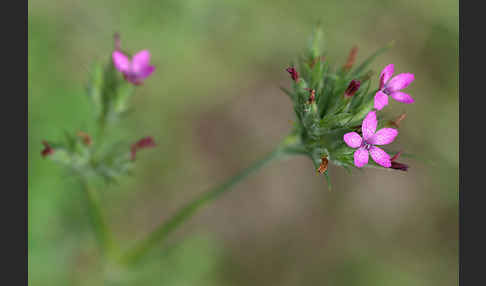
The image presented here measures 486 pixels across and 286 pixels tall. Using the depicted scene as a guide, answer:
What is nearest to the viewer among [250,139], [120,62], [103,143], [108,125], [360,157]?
[360,157]

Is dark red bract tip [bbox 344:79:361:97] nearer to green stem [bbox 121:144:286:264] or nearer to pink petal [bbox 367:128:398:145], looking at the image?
pink petal [bbox 367:128:398:145]

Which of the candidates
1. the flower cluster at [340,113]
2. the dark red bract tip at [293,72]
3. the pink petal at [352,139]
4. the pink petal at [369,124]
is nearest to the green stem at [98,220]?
the flower cluster at [340,113]

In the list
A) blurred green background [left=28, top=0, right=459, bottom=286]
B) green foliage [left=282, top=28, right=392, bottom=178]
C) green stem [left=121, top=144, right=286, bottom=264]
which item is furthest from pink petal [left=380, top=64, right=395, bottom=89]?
blurred green background [left=28, top=0, right=459, bottom=286]

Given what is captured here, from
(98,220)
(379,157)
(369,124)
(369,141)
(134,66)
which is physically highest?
(134,66)

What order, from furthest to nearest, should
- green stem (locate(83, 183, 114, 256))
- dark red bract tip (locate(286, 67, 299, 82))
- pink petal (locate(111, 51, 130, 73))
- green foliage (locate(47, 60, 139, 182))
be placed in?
1. green stem (locate(83, 183, 114, 256))
2. green foliage (locate(47, 60, 139, 182))
3. pink petal (locate(111, 51, 130, 73))
4. dark red bract tip (locate(286, 67, 299, 82))

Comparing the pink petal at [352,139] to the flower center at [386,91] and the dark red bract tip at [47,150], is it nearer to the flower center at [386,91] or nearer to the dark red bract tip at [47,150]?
the flower center at [386,91]

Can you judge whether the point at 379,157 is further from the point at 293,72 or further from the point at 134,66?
the point at 134,66

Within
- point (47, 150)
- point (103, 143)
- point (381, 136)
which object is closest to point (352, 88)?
point (381, 136)
